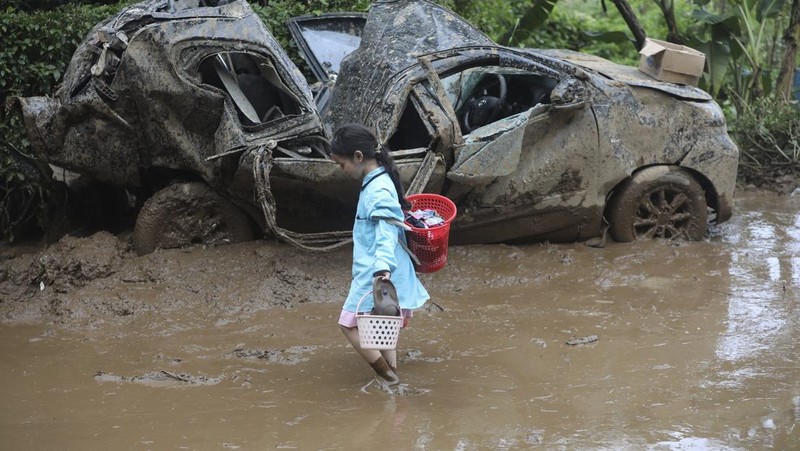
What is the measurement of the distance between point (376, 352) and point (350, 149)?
110cm

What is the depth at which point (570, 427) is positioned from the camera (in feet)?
15.9

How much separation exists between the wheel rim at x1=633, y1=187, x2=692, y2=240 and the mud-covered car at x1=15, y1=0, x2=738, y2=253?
0.01 m

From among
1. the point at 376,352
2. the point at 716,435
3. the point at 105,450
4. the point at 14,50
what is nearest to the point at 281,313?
the point at 376,352

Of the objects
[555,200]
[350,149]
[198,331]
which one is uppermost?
[350,149]

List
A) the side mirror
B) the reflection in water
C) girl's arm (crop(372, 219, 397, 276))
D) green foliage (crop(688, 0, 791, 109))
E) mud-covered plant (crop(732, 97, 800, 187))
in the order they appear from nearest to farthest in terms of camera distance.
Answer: girl's arm (crop(372, 219, 397, 276)) → the reflection in water → the side mirror → mud-covered plant (crop(732, 97, 800, 187)) → green foliage (crop(688, 0, 791, 109))

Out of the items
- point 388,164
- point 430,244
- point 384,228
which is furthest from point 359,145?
point 430,244

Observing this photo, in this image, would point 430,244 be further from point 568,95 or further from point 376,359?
point 568,95

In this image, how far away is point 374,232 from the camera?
525 centimetres

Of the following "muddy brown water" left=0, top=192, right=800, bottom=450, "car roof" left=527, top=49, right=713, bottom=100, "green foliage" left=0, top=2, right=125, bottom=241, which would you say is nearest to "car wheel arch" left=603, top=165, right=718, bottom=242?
"muddy brown water" left=0, top=192, right=800, bottom=450

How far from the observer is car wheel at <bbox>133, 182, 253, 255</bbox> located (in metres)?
7.48

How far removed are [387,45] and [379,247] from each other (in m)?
3.15

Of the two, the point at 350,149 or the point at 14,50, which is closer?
the point at 350,149

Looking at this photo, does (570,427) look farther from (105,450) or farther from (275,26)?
(275,26)

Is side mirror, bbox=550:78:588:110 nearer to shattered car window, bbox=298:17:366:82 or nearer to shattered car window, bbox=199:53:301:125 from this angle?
shattered car window, bbox=199:53:301:125
